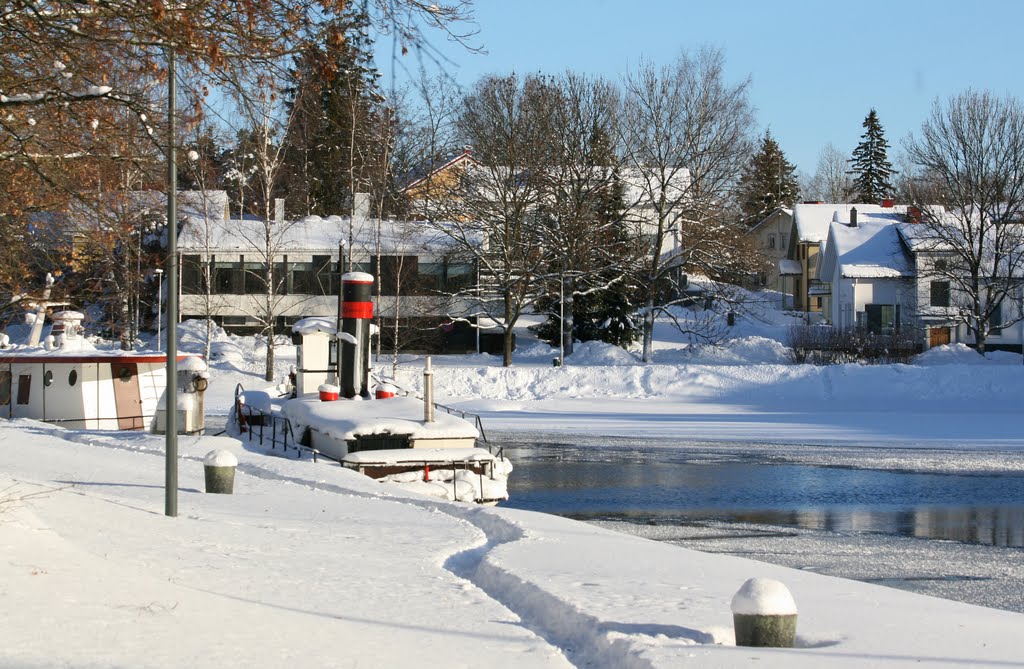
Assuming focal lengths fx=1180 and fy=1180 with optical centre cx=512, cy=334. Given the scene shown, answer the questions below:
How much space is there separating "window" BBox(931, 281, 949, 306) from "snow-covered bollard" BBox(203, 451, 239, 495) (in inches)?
1883

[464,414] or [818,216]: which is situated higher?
[818,216]

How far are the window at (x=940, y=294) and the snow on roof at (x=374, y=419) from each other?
128 feet

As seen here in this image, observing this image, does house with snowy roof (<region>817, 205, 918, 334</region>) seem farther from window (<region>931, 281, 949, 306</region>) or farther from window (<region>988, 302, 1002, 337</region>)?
window (<region>988, 302, 1002, 337</region>)

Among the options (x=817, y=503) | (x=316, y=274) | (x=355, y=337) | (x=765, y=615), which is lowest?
(x=817, y=503)

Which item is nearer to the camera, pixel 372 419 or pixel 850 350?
pixel 372 419

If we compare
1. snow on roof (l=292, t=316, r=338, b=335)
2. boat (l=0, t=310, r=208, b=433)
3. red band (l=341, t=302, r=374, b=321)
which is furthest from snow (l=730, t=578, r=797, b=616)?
boat (l=0, t=310, r=208, b=433)

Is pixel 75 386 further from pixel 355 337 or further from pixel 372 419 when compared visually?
pixel 372 419

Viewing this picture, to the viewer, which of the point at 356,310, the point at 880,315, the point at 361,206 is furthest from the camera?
the point at 880,315

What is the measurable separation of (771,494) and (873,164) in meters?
91.3

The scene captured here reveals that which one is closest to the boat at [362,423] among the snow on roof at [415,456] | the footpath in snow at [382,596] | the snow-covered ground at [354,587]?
the snow on roof at [415,456]

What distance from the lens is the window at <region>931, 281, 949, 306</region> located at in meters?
58.4

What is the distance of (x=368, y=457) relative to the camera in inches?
918

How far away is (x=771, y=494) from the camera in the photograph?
2498cm

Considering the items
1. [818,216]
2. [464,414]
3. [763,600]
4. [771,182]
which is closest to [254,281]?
[464,414]
